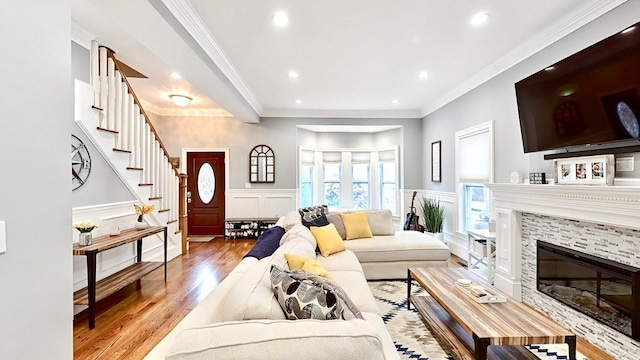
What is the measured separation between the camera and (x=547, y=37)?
304 cm

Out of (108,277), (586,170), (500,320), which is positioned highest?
(586,170)

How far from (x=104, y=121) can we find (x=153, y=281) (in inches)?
81.7

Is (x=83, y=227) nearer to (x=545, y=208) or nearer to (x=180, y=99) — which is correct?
(x=180, y=99)

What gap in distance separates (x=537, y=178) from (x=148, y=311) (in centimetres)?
410

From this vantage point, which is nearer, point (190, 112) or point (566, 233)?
point (566, 233)

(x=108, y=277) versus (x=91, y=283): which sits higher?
(x=91, y=283)

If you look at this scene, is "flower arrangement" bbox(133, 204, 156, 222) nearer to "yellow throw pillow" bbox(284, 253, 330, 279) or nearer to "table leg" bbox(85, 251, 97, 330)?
"table leg" bbox(85, 251, 97, 330)

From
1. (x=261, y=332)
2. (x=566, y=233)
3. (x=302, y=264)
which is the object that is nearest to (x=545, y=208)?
(x=566, y=233)

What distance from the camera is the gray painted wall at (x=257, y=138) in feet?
21.9

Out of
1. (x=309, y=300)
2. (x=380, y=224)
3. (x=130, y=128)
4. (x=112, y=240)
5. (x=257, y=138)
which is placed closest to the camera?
(x=309, y=300)

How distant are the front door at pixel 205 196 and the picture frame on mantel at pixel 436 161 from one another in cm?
451

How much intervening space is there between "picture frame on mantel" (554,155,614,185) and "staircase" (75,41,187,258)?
15.4ft

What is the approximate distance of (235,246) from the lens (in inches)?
236

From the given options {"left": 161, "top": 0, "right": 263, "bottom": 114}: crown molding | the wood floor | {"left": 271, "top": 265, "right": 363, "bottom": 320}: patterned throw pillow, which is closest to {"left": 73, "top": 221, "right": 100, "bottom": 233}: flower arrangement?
the wood floor
